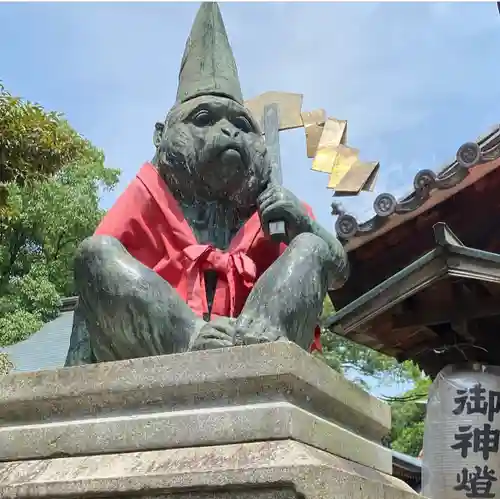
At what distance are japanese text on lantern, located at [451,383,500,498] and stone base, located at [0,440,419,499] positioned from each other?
302cm

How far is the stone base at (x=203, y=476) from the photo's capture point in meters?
1.41

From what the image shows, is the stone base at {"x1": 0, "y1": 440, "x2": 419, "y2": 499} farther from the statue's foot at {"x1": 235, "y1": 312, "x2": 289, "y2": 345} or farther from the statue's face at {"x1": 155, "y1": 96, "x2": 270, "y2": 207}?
the statue's face at {"x1": 155, "y1": 96, "x2": 270, "y2": 207}

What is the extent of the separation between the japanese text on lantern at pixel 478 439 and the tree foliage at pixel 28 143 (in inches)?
160

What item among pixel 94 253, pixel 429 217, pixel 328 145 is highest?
pixel 328 145

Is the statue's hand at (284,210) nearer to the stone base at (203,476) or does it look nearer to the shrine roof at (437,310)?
the stone base at (203,476)

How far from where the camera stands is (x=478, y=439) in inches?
176

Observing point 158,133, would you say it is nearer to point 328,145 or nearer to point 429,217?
point 328,145

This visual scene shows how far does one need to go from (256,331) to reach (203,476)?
15.9 inches

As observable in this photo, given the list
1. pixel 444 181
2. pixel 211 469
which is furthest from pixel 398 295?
pixel 211 469

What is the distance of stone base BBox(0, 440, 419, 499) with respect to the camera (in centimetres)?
141

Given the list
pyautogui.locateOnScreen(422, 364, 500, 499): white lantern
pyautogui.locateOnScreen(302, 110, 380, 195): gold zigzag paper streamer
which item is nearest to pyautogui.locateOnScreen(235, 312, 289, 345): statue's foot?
pyautogui.locateOnScreen(302, 110, 380, 195): gold zigzag paper streamer

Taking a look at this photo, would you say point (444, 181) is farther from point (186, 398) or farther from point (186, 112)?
point (186, 398)

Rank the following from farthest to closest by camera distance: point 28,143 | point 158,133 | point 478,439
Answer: point 28,143 → point 478,439 → point 158,133

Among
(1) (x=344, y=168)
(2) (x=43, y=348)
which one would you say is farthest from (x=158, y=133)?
(2) (x=43, y=348)
